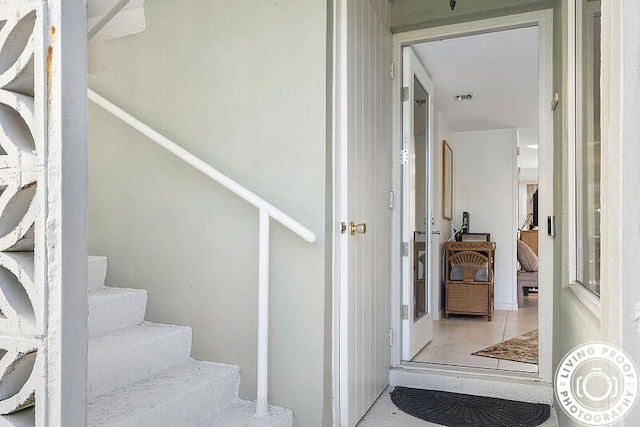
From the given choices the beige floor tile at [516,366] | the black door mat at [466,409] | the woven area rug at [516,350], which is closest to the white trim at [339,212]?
the black door mat at [466,409]

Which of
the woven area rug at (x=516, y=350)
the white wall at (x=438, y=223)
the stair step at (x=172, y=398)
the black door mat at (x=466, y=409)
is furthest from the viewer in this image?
the white wall at (x=438, y=223)

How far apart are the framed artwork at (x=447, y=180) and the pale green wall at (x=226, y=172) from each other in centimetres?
361

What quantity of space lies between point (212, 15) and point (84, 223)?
1615 mm

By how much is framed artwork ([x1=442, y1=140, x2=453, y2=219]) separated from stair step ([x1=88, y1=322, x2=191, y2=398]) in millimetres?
3825

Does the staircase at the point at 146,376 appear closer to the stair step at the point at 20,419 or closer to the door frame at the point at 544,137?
the stair step at the point at 20,419

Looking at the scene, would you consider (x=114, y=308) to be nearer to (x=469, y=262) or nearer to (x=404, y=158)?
(x=404, y=158)

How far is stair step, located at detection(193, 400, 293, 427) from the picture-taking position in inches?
70.9

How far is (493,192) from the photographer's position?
5840 mm

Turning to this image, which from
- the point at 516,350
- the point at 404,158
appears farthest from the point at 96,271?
the point at 516,350

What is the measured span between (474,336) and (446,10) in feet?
8.72

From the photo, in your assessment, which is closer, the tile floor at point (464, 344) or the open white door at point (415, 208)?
the tile floor at point (464, 344)

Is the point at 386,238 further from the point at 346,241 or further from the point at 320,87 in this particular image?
the point at 320,87

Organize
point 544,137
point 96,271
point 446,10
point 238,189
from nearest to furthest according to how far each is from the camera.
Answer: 1. point 238,189
2. point 96,271
3. point 544,137
4. point 446,10

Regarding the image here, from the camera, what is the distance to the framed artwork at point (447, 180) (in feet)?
17.6
